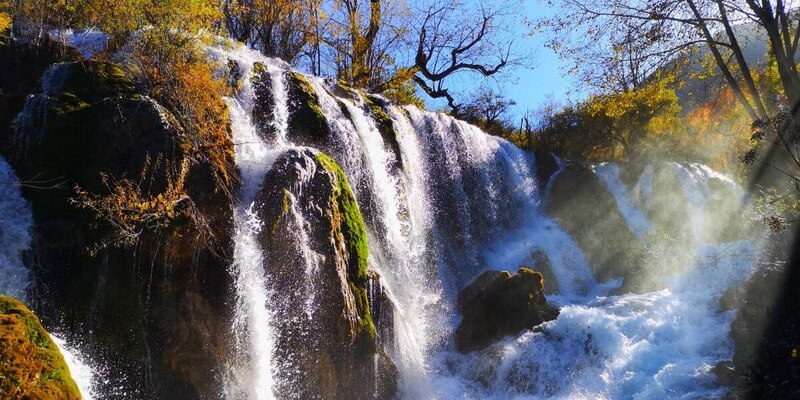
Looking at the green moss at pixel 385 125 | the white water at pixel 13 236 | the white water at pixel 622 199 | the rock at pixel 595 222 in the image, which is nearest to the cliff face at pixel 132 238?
the white water at pixel 13 236

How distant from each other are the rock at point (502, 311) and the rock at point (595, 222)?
17.4ft

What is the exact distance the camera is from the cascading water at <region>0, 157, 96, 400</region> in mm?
5859

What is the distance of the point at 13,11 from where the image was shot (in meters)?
9.77

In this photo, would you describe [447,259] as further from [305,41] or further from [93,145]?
[305,41]

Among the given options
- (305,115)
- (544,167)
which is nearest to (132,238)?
(305,115)

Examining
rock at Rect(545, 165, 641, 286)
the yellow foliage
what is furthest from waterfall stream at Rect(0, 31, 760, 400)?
the yellow foliage

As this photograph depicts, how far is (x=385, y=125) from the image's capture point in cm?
1276

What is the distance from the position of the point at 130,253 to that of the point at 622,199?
1795 centimetres

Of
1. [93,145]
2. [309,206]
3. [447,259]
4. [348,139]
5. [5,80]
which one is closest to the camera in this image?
[93,145]

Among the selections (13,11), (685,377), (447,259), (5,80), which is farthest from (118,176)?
(685,377)

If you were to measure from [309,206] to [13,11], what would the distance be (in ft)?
24.7

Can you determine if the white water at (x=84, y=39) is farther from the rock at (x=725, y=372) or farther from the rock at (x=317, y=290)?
the rock at (x=725, y=372)

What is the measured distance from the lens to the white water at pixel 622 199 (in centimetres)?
1848

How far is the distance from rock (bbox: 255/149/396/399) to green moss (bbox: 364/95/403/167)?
4.19 m
